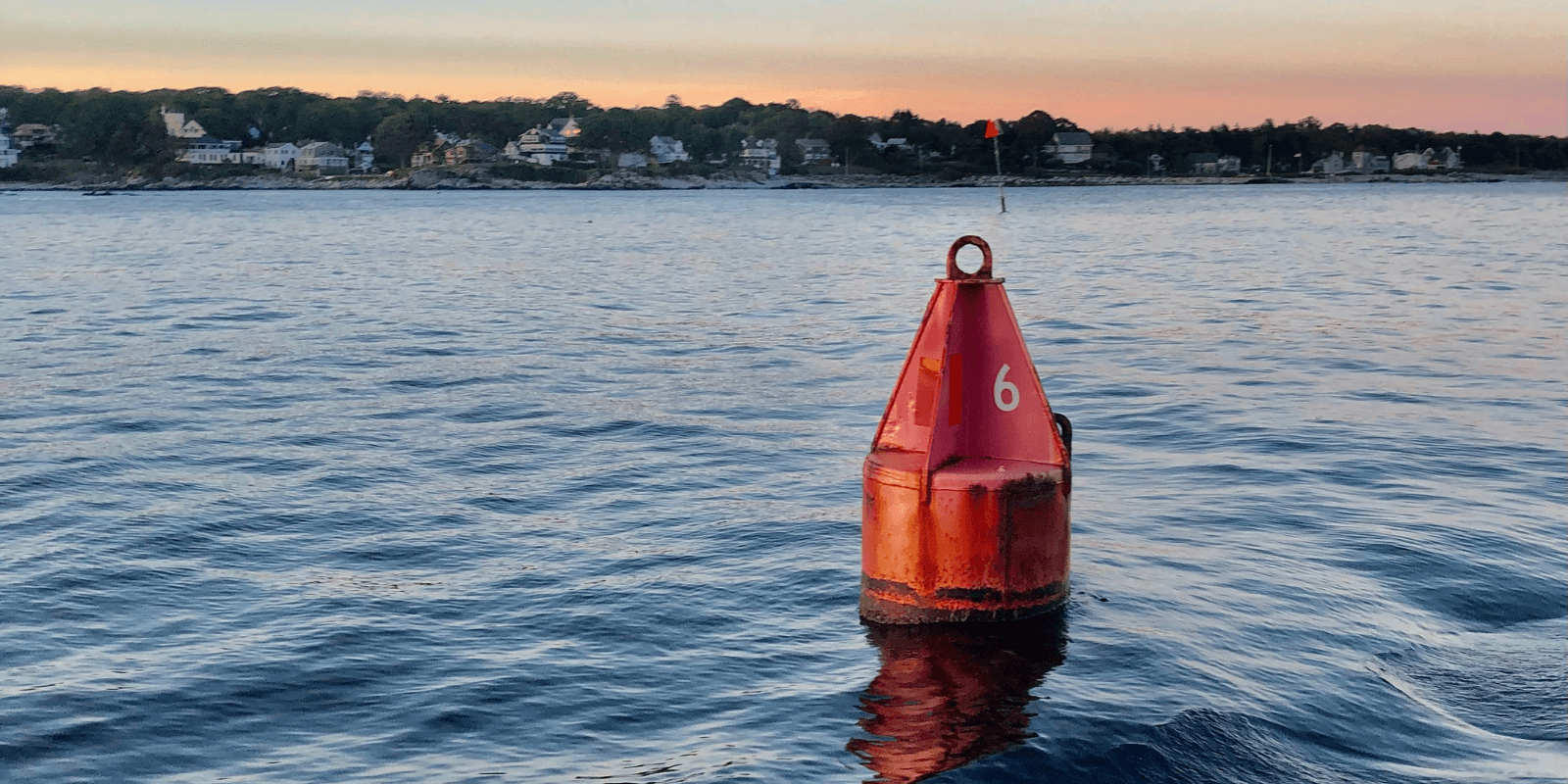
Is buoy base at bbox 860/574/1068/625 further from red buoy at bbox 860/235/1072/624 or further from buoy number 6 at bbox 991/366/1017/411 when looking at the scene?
buoy number 6 at bbox 991/366/1017/411

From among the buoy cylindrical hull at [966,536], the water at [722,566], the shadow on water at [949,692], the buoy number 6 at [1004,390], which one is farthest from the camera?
the buoy number 6 at [1004,390]

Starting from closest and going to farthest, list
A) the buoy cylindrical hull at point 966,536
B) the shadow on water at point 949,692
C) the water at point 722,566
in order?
1. the shadow on water at point 949,692
2. the water at point 722,566
3. the buoy cylindrical hull at point 966,536

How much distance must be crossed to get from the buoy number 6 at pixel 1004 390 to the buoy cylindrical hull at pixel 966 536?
0.28 meters

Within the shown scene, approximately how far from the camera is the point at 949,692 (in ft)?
21.3

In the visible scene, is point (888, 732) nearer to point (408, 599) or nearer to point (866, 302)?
point (408, 599)

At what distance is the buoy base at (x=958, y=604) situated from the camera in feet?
22.5

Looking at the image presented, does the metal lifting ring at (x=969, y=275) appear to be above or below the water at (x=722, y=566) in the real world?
above

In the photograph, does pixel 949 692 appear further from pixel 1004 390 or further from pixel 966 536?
pixel 1004 390

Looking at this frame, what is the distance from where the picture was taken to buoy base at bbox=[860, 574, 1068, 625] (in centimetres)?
687

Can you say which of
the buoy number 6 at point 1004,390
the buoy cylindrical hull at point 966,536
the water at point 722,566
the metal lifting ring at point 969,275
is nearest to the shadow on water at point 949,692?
the water at point 722,566

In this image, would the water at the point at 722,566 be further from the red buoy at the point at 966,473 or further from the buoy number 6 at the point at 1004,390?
the buoy number 6 at the point at 1004,390

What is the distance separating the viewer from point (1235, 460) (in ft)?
41.3

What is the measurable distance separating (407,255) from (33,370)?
36.3 m

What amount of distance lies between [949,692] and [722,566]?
111 inches
